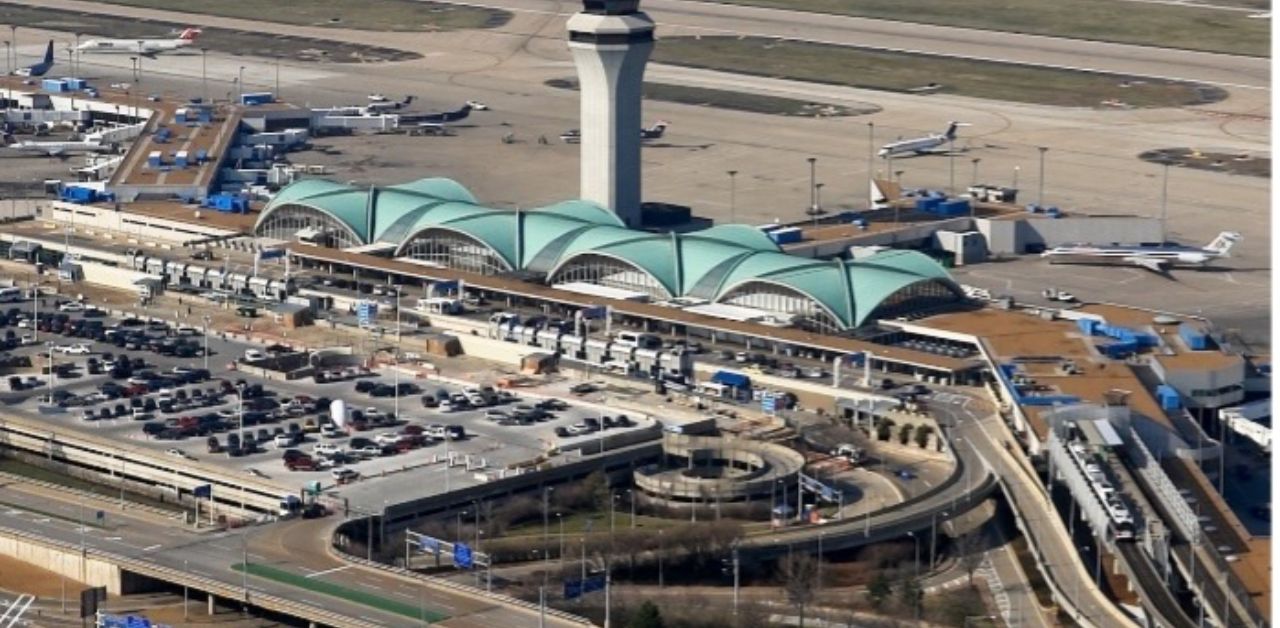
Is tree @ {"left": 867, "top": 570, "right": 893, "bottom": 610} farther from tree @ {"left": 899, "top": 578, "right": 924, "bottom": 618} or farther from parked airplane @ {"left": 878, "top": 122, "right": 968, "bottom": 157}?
parked airplane @ {"left": 878, "top": 122, "right": 968, "bottom": 157}

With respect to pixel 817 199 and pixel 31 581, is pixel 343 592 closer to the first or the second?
pixel 31 581

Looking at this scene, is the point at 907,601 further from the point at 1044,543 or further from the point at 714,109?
the point at 714,109

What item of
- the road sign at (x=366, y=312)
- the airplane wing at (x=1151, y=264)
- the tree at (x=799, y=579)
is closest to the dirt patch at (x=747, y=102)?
the airplane wing at (x=1151, y=264)

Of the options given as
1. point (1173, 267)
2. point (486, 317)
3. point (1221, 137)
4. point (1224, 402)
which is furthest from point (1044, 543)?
point (1221, 137)

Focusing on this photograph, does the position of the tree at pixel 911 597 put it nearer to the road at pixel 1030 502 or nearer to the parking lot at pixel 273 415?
the road at pixel 1030 502

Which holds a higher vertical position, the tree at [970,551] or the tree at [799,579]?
the tree at [799,579]

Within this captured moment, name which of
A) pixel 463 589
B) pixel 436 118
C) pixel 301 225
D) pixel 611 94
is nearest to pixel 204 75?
pixel 436 118
